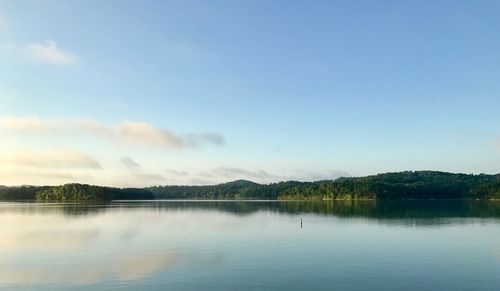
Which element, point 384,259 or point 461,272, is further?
point 384,259

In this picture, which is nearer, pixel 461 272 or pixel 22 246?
pixel 461 272

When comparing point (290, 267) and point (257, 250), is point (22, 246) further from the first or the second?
point (290, 267)

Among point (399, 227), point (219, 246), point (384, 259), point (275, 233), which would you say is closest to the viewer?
point (384, 259)

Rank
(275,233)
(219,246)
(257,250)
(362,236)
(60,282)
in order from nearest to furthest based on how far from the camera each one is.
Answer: (60,282), (257,250), (219,246), (362,236), (275,233)

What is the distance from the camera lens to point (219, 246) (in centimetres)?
4462

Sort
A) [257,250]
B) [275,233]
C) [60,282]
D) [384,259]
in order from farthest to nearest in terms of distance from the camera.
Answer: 1. [275,233]
2. [257,250]
3. [384,259]
4. [60,282]

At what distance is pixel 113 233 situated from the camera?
5769 centimetres

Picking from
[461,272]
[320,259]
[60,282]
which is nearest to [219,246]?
[320,259]

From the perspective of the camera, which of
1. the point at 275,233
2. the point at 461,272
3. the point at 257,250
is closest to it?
the point at 461,272

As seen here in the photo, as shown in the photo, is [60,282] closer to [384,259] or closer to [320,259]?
[320,259]

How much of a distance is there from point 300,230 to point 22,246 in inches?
1232

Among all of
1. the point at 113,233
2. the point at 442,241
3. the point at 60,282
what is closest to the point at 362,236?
the point at 442,241

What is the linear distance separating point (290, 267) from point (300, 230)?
27.2 meters

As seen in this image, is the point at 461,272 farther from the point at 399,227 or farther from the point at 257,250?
the point at 399,227
